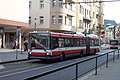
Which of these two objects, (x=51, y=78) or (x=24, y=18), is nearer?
(x=51, y=78)

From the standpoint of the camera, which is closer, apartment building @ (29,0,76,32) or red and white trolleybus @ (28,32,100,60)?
red and white trolleybus @ (28,32,100,60)

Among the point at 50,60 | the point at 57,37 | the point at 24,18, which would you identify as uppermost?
the point at 24,18

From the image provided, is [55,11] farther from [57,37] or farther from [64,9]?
[57,37]

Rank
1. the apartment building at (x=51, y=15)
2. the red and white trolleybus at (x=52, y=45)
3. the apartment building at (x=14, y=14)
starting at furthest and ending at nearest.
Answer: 1. the apartment building at (x=51, y=15)
2. the apartment building at (x=14, y=14)
3. the red and white trolleybus at (x=52, y=45)

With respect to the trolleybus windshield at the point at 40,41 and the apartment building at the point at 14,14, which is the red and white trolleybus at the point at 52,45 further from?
the apartment building at the point at 14,14

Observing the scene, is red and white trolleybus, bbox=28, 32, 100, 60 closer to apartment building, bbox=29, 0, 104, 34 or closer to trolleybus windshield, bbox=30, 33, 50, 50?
trolleybus windshield, bbox=30, 33, 50, 50

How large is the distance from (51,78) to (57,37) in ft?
54.3

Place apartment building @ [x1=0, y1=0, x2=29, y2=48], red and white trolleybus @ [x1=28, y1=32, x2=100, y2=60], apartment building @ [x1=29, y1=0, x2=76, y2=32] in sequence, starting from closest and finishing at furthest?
red and white trolleybus @ [x1=28, y1=32, x2=100, y2=60] → apartment building @ [x1=0, y1=0, x2=29, y2=48] → apartment building @ [x1=29, y1=0, x2=76, y2=32]

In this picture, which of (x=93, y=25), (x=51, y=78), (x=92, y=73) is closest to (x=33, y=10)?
(x=93, y=25)

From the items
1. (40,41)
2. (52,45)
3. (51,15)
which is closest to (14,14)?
(51,15)

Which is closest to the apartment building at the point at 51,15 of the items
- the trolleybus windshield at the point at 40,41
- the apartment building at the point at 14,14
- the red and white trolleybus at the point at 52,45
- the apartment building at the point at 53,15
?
the apartment building at the point at 53,15

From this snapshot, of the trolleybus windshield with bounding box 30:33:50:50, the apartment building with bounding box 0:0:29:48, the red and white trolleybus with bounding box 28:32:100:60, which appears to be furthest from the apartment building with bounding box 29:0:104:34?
the trolleybus windshield with bounding box 30:33:50:50

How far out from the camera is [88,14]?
8081 cm

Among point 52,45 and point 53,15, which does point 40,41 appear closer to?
point 52,45
